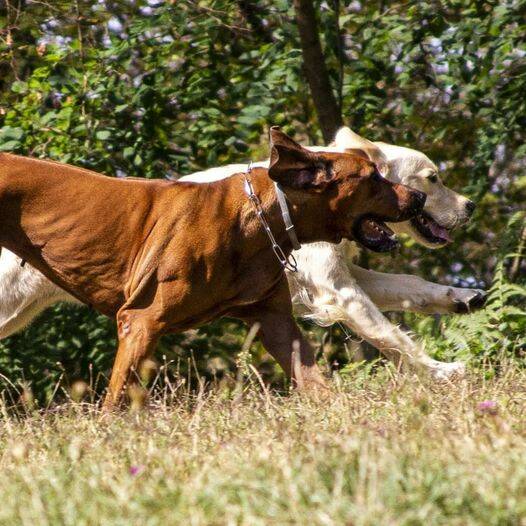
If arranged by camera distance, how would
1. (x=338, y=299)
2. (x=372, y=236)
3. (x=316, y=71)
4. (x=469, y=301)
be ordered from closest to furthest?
(x=372, y=236) → (x=469, y=301) → (x=338, y=299) → (x=316, y=71)

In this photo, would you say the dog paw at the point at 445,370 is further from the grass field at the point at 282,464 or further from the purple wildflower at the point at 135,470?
the purple wildflower at the point at 135,470

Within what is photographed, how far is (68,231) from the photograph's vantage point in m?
5.58

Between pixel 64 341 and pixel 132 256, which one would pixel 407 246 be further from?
pixel 132 256

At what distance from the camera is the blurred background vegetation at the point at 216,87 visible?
7.80 m

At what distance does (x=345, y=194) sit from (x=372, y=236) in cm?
22

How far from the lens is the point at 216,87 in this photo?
8.05 metres

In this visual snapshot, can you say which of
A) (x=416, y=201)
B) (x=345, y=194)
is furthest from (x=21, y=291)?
(x=416, y=201)

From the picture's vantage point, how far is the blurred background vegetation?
780 cm

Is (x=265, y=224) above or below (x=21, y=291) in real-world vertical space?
above

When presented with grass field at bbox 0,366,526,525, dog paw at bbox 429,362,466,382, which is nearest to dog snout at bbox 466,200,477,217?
dog paw at bbox 429,362,466,382

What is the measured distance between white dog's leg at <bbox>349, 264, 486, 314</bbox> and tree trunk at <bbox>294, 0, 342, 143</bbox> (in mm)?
1240

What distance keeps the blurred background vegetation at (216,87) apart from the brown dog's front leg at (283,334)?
6.08 feet

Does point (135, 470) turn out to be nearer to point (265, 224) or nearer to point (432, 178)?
point (265, 224)

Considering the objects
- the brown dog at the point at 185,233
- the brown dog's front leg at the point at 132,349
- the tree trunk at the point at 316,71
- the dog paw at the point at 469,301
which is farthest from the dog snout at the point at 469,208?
the brown dog's front leg at the point at 132,349
